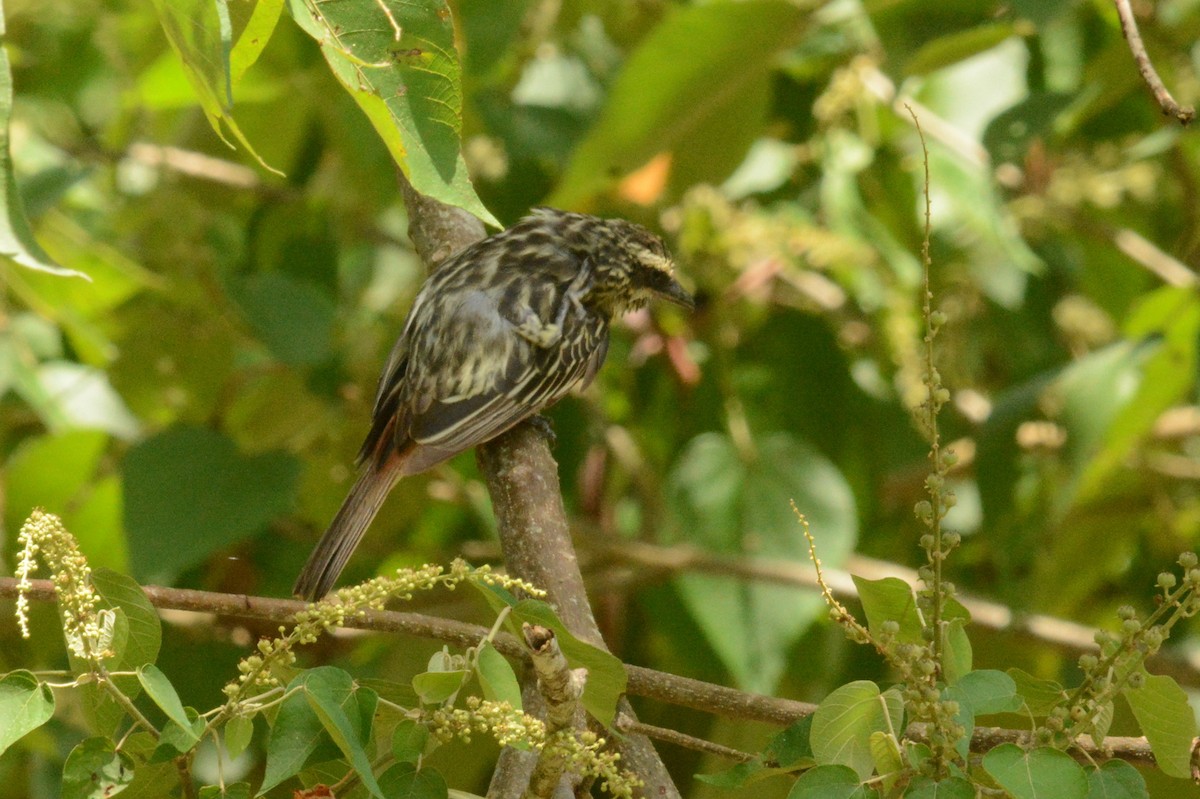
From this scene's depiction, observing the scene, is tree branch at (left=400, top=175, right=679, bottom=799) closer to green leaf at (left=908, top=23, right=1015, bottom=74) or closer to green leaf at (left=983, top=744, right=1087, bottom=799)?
green leaf at (left=983, top=744, right=1087, bottom=799)

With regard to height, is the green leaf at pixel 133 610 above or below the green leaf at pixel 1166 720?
above

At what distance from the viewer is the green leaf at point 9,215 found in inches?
81.3

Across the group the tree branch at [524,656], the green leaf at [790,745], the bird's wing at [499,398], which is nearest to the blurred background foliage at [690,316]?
the bird's wing at [499,398]

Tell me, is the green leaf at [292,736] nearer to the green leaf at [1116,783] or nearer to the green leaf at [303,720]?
the green leaf at [303,720]

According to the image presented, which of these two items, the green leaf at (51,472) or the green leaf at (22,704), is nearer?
the green leaf at (22,704)

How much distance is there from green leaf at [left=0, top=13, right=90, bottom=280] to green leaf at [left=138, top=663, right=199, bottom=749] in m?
0.67

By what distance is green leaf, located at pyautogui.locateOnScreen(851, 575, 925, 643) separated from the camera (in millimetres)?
1876

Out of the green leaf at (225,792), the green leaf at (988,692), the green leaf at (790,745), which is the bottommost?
the green leaf at (790,745)

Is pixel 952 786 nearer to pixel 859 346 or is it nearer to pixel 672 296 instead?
pixel 672 296

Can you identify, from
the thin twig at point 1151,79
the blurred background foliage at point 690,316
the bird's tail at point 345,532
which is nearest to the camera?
the thin twig at point 1151,79

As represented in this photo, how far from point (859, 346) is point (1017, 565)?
979 mm

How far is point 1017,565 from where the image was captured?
5098 millimetres

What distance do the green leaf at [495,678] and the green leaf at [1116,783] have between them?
685mm

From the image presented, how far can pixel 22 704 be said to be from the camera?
1.65 metres
